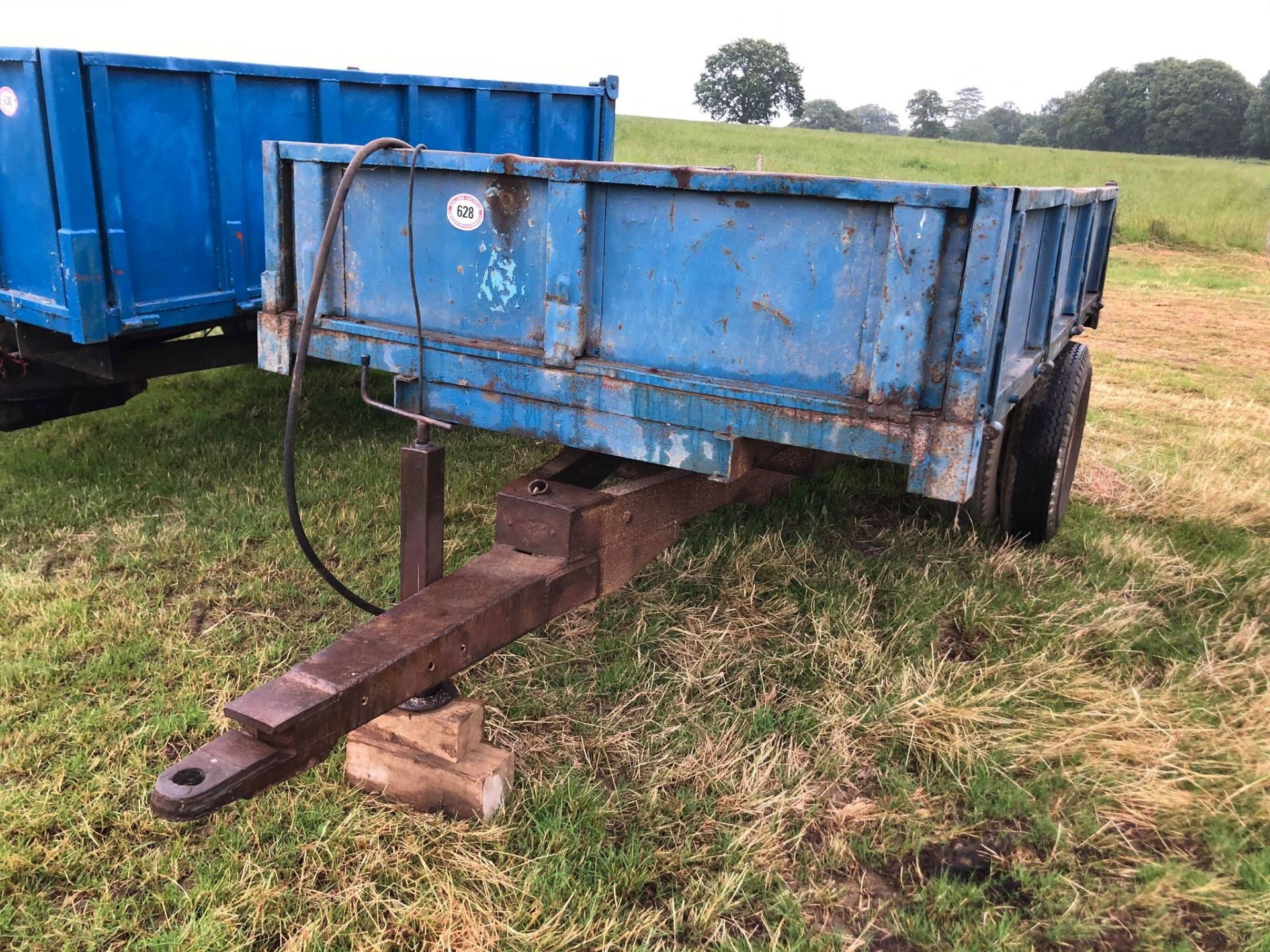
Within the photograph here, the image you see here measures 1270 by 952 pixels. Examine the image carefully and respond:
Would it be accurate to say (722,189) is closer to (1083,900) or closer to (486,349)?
(486,349)

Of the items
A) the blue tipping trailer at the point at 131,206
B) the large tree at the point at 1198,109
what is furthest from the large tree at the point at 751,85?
the blue tipping trailer at the point at 131,206

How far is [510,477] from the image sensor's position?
5066mm

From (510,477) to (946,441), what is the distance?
9.47 feet

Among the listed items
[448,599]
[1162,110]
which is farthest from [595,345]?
[1162,110]

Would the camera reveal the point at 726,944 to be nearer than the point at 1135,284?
Yes

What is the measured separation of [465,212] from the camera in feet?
9.84

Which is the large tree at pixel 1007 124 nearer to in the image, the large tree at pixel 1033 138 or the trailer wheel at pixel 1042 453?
the large tree at pixel 1033 138

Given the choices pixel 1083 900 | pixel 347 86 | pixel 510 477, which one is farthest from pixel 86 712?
pixel 347 86

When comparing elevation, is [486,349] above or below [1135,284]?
above

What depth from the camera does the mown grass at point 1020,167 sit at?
18703 mm

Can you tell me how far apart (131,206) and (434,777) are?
2.79 m

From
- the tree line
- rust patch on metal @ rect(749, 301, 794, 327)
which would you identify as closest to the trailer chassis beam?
rust patch on metal @ rect(749, 301, 794, 327)

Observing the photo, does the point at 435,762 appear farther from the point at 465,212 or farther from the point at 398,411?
the point at 465,212

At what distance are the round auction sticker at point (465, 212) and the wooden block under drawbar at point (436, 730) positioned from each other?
132 centimetres
